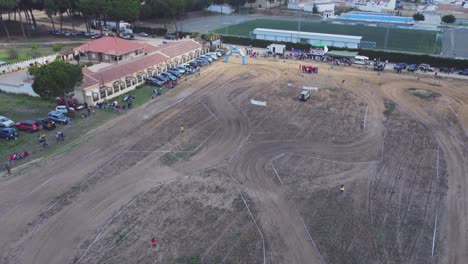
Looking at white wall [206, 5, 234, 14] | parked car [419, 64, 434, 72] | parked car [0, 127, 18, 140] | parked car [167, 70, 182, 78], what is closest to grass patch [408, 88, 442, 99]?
parked car [419, 64, 434, 72]

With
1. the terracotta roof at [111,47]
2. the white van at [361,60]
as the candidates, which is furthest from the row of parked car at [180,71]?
the white van at [361,60]

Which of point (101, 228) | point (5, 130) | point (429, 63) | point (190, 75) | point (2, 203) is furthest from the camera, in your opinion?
point (429, 63)

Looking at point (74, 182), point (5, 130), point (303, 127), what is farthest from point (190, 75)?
point (74, 182)

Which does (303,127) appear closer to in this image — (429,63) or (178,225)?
(178,225)

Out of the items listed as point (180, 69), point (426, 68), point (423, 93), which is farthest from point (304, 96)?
point (426, 68)

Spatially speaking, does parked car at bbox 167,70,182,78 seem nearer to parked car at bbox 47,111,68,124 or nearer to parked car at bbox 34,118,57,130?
parked car at bbox 47,111,68,124
